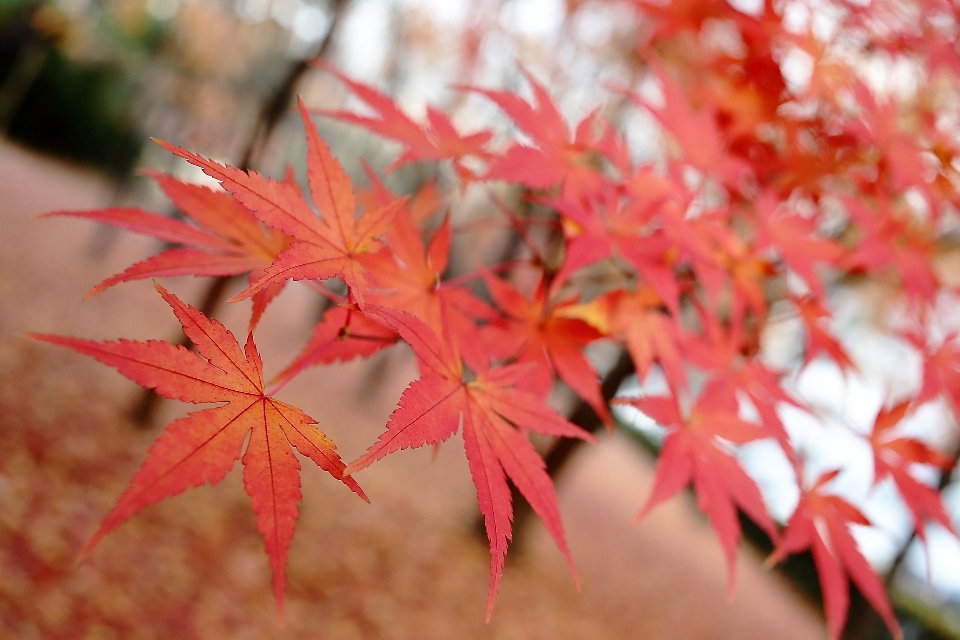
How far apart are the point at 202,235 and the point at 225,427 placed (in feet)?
0.99

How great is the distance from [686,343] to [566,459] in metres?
2.64

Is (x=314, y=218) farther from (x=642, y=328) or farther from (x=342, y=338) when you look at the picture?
(x=642, y=328)

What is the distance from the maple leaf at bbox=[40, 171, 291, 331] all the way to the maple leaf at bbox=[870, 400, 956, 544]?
1.04 m

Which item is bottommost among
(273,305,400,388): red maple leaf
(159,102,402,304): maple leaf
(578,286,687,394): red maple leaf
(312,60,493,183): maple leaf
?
(273,305,400,388): red maple leaf

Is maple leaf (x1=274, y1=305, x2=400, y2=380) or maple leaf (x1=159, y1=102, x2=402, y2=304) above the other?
maple leaf (x1=159, y1=102, x2=402, y2=304)

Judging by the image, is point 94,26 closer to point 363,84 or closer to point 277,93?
point 277,93

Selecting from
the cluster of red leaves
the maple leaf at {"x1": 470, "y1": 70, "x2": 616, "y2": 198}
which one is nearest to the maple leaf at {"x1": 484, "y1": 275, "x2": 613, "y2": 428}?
the cluster of red leaves

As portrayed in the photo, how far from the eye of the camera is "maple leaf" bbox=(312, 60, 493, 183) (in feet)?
2.92

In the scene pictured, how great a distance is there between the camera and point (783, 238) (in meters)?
1.08

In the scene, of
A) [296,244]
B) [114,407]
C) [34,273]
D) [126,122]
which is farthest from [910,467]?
[126,122]

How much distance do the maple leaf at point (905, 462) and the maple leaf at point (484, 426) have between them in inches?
28.6

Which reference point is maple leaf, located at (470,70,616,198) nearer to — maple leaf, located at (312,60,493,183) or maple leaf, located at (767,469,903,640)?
maple leaf, located at (312,60,493,183)

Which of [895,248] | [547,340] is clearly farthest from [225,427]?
[895,248]

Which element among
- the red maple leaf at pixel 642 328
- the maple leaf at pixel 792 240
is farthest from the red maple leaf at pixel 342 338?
the maple leaf at pixel 792 240
